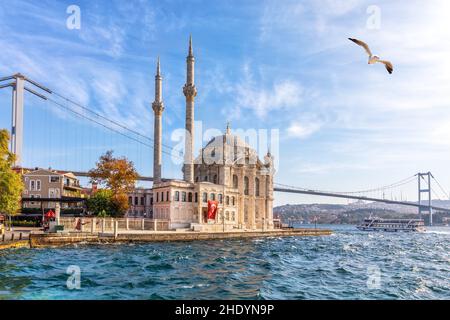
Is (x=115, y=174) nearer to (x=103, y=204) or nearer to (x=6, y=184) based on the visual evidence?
(x=103, y=204)

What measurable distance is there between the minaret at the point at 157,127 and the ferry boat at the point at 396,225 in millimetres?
86816

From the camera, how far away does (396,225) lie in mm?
128500

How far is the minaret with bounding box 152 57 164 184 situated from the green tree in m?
9.73

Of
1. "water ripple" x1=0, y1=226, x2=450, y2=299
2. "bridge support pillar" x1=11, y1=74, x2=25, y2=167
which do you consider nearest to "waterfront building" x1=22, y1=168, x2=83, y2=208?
"bridge support pillar" x1=11, y1=74, x2=25, y2=167

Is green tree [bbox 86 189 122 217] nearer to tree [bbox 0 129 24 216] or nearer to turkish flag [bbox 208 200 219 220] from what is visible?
turkish flag [bbox 208 200 219 220]

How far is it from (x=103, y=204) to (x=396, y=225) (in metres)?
97.8

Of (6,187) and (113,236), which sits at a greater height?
(6,187)

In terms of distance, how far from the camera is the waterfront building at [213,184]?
2459 inches

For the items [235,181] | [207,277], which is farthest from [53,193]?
[207,277]

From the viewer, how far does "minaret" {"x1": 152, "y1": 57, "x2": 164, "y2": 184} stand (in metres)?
68.8
